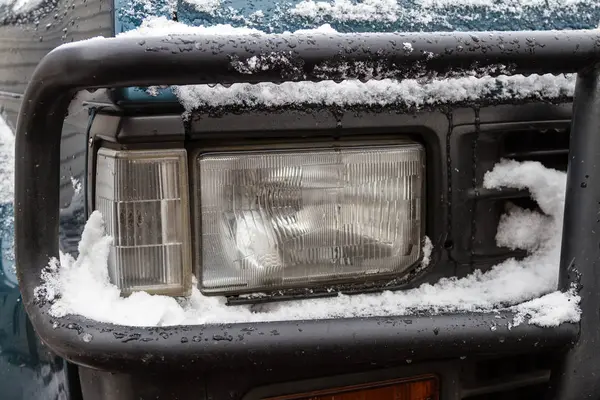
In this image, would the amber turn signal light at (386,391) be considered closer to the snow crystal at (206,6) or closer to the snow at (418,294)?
the snow at (418,294)

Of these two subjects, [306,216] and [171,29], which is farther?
[306,216]

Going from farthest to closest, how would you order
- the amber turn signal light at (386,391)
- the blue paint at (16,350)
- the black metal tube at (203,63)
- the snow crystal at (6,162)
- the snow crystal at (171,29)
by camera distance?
the snow crystal at (6,162) < the blue paint at (16,350) < the amber turn signal light at (386,391) < the snow crystal at (171,29) < the black metal tube at (203,63)

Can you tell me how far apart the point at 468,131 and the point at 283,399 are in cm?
62

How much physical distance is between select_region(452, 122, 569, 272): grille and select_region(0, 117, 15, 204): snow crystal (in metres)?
1.05

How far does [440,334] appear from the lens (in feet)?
3.81

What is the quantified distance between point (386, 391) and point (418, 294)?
0.63 feet

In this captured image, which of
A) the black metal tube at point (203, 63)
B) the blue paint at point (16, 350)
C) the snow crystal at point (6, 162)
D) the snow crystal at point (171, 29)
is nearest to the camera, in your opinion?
the black metal tube at point (203, 63)

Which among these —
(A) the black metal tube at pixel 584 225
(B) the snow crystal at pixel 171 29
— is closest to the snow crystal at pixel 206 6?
(B) the snow crystal at pixel 171 29

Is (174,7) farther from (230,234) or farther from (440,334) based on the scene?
(440,334)

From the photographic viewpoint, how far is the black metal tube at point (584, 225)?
120 centimetres

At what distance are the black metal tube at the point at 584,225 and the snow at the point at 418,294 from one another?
3 cm

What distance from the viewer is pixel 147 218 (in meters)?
1.15

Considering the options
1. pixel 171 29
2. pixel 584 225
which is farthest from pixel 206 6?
pixel 584 225

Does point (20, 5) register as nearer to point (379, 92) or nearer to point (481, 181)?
point (379, 92)
